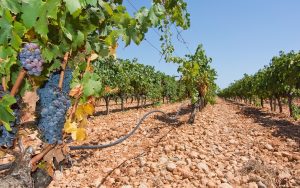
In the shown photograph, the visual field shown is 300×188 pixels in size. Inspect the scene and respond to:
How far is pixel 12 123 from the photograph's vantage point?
8.04 feet

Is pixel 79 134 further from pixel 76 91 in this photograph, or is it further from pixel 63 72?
pixel 63 72

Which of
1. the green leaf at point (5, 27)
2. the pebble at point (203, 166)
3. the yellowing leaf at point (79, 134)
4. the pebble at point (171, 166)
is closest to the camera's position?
the green leaf at point (5, 27)

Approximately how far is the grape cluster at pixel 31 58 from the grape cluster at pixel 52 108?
0.28m

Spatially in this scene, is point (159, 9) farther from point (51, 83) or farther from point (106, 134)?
point (106, 134)

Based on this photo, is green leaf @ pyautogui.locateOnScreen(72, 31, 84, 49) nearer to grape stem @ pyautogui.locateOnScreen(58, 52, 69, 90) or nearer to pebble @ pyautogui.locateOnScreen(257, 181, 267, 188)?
grape stem @ pyautogui.locateOnScreen(58, 52, 69, 90)

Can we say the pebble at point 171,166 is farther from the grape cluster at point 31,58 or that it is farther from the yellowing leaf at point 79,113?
the grape cluster at point 31,58

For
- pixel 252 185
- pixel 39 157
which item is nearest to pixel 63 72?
pixel 39 157

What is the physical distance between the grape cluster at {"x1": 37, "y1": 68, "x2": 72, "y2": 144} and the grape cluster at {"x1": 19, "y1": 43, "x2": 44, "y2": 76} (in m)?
0.28

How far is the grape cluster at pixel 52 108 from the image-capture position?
2582mm

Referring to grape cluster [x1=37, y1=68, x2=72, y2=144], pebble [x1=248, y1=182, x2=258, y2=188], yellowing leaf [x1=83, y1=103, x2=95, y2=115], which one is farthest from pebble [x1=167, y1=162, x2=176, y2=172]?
grape cluster [x1=37, y1=68, x2=72, y2=144]

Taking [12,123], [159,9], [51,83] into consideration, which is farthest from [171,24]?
[12,123]

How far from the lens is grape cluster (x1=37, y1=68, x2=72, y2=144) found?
2.58 m

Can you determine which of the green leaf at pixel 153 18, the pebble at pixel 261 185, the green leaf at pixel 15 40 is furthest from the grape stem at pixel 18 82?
the pebble at pixel 261 185

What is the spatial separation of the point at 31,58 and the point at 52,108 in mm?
484
